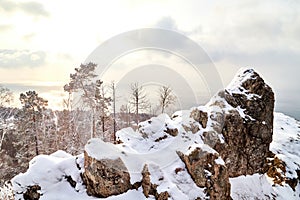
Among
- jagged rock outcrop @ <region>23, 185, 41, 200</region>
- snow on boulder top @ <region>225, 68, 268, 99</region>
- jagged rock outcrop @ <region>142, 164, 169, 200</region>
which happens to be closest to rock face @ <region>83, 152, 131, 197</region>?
jagged rock outcrop @ <region>142, 164, 169, 200</region>

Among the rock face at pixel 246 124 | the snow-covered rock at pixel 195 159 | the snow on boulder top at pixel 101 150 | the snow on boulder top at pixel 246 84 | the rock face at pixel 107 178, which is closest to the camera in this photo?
the rock face at pixel 107 178

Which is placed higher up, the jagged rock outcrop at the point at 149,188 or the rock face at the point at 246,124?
the rock face at the point at 246,124

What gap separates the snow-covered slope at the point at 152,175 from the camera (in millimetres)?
13250

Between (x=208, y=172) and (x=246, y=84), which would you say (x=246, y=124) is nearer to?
(x=246, y=84)

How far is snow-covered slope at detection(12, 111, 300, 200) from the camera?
43.5 ft

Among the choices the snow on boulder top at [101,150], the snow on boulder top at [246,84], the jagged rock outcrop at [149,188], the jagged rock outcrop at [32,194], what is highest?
the snow on boulder top at [246,84]

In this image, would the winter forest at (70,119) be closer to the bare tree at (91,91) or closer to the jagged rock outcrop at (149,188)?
the bare tree at (91,91)

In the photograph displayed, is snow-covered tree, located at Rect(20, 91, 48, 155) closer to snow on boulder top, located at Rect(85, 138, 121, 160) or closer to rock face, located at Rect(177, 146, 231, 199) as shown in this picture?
snow on boulder top, located at Rect(85, 138, 121, 160)

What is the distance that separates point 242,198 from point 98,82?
15294 millimetres

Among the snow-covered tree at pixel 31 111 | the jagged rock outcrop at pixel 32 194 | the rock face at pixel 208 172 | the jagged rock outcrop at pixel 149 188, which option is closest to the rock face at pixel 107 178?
the jagged rock outcrop at pixel 149 188

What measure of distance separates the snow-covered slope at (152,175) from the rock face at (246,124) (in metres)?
1.02

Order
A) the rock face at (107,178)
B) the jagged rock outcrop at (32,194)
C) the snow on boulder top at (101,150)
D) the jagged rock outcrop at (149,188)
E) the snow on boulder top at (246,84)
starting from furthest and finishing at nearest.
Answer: the snow on boulder top at (246,84) < the snow on boulder top at (101,150) < the jagged rock outcrop at (32,194) < the rock face at (107,178) < the jagged rock outcrop at (149,188)

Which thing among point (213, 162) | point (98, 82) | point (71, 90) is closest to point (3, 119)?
point (71, 90)

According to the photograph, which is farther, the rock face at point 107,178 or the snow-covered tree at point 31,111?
the snow-covered tree at point 31,111
